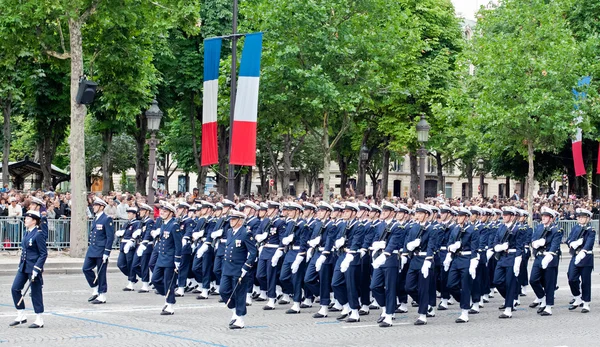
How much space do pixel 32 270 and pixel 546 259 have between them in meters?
9.29

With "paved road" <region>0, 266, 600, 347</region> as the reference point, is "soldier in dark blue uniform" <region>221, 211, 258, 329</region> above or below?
above

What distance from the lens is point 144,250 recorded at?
20438 mm

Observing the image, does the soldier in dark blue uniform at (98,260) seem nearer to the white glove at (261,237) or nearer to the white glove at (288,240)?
the white glove at (261,237)

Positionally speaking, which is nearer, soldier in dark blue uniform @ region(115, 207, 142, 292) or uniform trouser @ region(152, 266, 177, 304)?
uniform trouser @ region(152, 266, 177, 304)

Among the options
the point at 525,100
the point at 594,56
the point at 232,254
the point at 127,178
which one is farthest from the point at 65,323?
the point at 127,178

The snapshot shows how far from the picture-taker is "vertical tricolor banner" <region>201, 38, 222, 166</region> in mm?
27453

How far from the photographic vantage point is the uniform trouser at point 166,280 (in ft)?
55.7

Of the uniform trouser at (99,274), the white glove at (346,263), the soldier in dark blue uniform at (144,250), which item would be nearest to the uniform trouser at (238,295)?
the white glove at (346,263)

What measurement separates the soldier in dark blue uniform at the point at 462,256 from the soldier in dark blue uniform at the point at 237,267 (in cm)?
380

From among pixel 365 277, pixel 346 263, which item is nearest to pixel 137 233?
pixel 365 277

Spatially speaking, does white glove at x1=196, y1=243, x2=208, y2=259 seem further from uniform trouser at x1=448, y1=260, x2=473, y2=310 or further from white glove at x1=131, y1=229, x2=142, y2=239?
uniform trouser at x1=448, y1=260, x2=473, y2=310

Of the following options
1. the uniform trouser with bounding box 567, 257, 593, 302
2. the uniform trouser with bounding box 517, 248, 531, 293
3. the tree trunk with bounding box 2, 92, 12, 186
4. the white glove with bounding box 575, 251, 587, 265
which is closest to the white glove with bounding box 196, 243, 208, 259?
the uniform trouser with bounding box 517, 248, 531, 293

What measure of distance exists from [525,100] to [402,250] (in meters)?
21.3

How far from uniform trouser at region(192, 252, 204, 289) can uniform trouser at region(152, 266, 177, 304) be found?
185 cm
